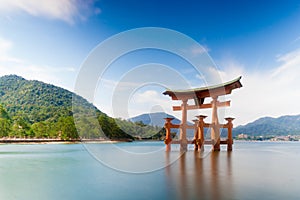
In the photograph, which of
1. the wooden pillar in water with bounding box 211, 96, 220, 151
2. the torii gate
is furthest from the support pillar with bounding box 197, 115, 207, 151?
the wooden pillar in water with bounding box 211, 96, 220, 151

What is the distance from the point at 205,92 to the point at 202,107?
0.90 metres

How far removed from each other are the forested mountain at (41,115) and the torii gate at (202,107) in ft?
26.6

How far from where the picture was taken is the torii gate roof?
11312mm

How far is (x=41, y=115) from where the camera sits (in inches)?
1198

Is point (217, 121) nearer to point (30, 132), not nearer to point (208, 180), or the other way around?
point (208, 180)

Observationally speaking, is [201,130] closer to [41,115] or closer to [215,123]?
[215,123]

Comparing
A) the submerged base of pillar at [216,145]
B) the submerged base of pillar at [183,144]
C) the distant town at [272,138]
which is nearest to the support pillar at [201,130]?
the submerged base of pillar at [216,145]

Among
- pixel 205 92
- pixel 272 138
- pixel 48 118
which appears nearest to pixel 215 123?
pixel 205 92

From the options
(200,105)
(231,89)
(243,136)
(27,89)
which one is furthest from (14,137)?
(243,136)

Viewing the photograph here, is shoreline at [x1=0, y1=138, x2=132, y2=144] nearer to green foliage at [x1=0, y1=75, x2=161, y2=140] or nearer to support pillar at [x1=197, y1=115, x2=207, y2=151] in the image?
green foliage at [x1=0, y1=75, x2=161, y2=140]

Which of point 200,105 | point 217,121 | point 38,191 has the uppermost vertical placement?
point 200,105

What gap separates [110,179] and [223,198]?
2.60 meters

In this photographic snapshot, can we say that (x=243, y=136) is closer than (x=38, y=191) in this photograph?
No

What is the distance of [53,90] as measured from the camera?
40.8m
